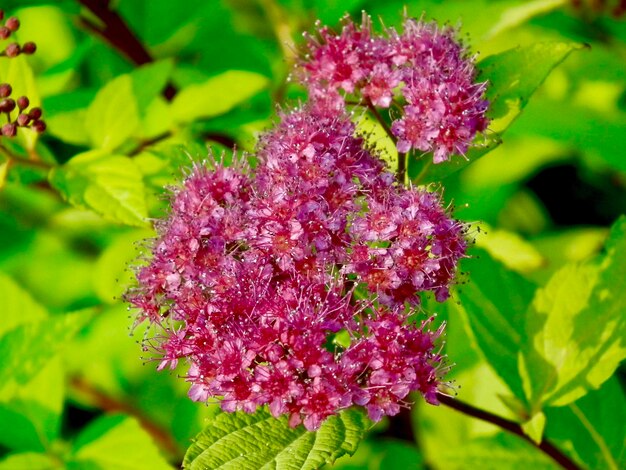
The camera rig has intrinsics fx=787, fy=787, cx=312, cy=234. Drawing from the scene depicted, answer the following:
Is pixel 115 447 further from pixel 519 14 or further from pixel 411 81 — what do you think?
pixel 519 14

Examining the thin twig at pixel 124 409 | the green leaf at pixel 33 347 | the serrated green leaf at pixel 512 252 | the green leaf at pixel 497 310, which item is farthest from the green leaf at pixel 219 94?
the thin twig at pixel 124 409

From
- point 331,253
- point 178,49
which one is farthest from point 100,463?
point 178,49

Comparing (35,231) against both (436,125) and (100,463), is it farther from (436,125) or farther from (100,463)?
(436,125)

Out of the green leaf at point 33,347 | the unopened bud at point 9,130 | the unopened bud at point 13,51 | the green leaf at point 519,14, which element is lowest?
the green leaf at point 33,347

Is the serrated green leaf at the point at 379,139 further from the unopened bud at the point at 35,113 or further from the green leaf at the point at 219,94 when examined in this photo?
the unopened bud at the point at 35,113

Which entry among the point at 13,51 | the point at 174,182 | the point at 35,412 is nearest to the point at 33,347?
the point at 35,412
